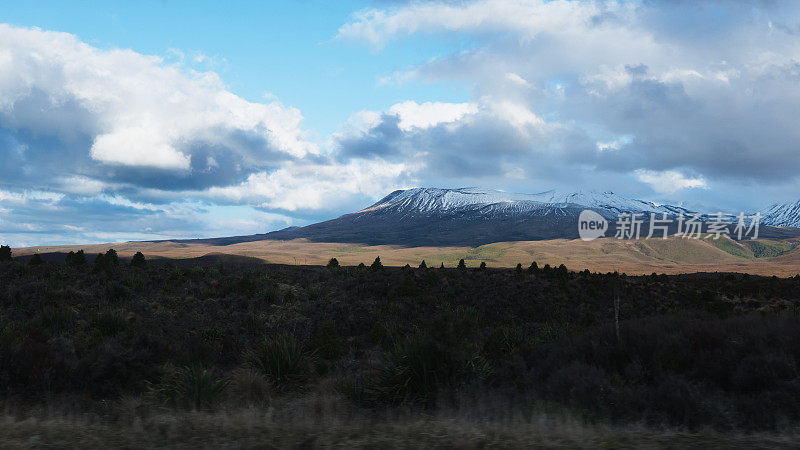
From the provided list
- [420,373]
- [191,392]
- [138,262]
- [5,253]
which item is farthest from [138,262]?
[420,373]

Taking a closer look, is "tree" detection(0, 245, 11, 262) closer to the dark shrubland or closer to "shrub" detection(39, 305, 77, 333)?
the dark shrubland

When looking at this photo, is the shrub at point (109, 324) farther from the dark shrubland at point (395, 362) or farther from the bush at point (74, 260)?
the bush at point (74, 260)

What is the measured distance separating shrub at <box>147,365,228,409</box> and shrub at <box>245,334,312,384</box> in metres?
2.12

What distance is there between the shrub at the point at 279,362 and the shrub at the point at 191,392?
2.12 m

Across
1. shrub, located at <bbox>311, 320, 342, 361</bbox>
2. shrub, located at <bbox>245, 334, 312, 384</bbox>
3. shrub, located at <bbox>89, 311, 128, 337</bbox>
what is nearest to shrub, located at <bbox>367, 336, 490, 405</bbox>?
shrub, located at <bbox>245, 334, 312, 384</bbox>

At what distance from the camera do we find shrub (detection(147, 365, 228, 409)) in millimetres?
9055

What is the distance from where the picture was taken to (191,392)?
928 cm

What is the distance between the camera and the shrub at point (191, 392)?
9055mm

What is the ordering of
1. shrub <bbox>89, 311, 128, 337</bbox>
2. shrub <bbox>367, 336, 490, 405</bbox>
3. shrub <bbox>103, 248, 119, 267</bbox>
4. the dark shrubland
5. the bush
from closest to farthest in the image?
1. the dark shrubland
2. shrub <bbox>367, 336, 490, 405</bbox>
3. shrub <bbox>89, 311, 128, 337</bbox>
4. shrub <bbox>103, 248, 119, 267</bbox>
5. the bush

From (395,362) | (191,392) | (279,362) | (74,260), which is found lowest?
(279,362)

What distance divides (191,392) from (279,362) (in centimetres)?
296

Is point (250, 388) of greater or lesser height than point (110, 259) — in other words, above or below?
below

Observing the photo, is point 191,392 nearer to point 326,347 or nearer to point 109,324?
point 326,347

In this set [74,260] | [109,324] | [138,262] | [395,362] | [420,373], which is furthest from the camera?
[138,262]
